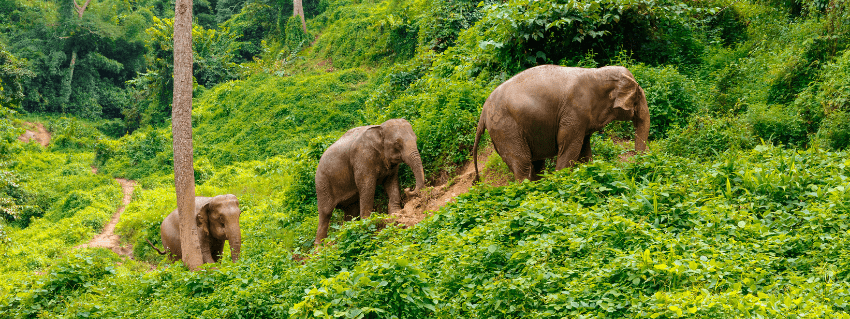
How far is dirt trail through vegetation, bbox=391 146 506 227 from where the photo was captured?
9.64 m

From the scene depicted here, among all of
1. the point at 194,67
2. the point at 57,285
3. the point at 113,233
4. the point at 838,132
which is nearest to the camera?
the point at 838,132

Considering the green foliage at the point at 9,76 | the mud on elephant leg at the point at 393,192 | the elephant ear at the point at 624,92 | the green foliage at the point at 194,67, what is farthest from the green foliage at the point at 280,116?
the elephant ear at the point at 624,92

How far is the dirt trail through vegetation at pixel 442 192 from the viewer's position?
9.64 meters

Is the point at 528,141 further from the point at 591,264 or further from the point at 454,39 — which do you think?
the point at 454,39

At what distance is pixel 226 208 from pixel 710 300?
8.14m

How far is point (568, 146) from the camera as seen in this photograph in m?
8.48

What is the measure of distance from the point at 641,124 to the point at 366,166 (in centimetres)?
382

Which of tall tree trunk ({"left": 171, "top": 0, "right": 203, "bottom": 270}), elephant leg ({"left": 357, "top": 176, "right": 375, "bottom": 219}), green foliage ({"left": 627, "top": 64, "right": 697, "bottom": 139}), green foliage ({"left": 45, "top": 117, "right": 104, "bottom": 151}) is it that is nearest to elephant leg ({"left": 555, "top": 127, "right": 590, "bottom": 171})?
green foliage ({"left": 627, "top": 64, "right": 697, "bottom": 139})

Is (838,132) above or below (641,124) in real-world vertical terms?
below

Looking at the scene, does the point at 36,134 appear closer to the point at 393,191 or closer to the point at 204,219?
the point at 204,219

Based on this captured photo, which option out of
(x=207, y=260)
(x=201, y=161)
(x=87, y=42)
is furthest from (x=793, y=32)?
(x=87, y=42)

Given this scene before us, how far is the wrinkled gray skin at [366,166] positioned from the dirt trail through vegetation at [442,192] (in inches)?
7.9

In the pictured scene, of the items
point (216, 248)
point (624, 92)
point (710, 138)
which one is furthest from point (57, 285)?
point (710, 138)

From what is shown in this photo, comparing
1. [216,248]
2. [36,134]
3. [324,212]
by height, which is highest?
[324,212]
